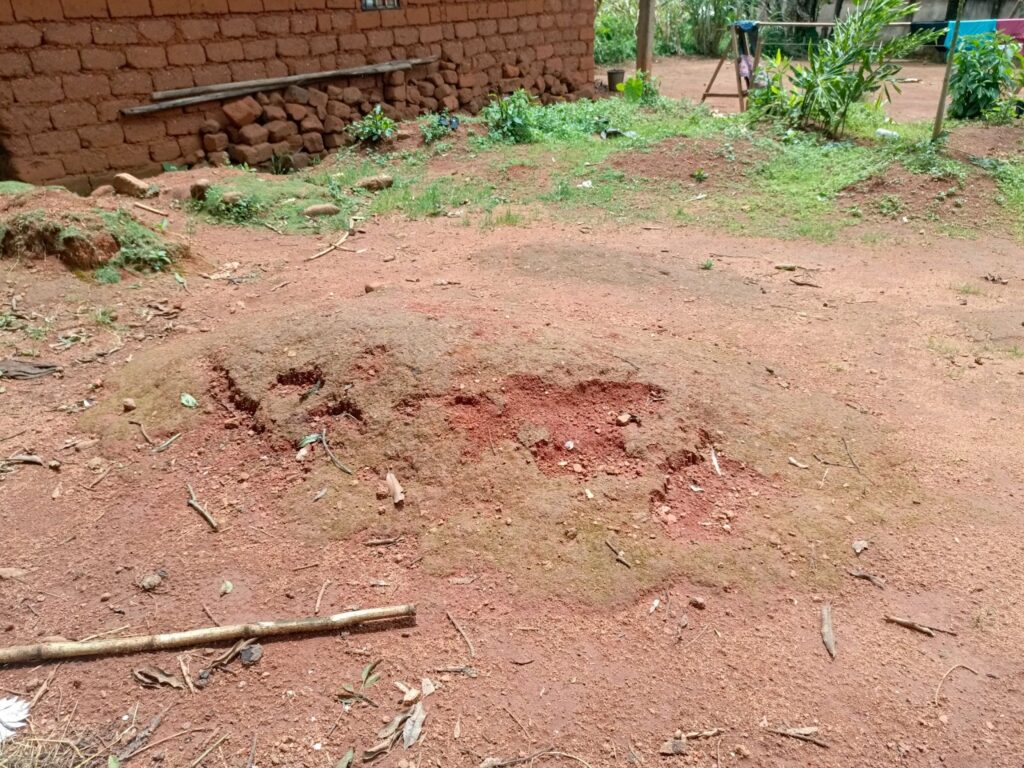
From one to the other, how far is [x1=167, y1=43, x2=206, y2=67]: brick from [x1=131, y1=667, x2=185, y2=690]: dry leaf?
6.28m

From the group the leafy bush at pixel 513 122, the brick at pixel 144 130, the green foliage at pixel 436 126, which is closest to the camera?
the brick at pixel 144 130

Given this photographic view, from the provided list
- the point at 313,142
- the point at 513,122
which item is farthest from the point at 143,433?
the point at 513,122

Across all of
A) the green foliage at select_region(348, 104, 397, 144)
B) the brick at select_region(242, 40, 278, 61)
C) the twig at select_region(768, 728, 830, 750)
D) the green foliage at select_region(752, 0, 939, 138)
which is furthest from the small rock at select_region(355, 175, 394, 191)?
the twig at select_region(768, 728, 830, 750)

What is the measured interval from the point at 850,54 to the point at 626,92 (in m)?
3.48

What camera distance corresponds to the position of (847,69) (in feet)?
30.0

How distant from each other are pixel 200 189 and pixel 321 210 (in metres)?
1.03

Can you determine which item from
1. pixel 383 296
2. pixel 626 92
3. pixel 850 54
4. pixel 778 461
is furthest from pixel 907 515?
pixel 626 92

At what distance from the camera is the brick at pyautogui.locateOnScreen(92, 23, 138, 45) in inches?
250

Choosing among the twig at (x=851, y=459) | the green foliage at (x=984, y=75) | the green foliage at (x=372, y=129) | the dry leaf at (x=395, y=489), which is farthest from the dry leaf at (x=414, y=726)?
the green foliage at (x=984, y=75)

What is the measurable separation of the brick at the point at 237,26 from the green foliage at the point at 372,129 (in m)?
1.42

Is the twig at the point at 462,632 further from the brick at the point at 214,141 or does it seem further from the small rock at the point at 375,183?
the brick at the point at 214,141

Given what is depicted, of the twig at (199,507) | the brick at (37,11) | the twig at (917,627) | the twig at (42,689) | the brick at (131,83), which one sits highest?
the brick at (37,11)

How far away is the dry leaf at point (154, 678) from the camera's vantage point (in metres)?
2.33

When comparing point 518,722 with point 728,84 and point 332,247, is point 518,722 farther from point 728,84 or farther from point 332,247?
point 728,84
